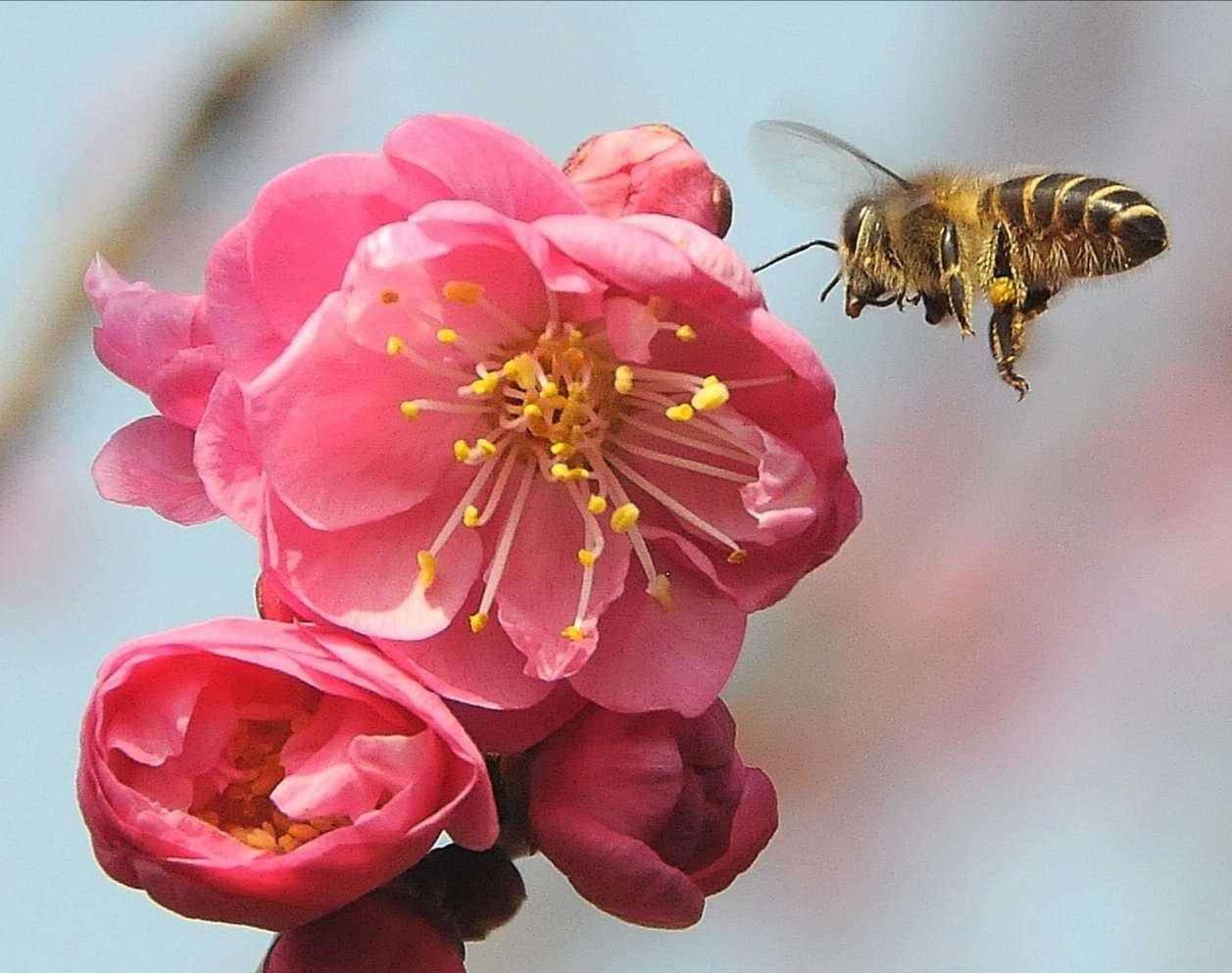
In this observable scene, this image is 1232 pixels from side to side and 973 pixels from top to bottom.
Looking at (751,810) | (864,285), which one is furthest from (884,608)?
(751,810)

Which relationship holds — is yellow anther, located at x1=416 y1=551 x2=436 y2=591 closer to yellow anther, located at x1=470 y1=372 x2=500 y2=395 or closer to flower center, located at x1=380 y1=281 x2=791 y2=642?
flower center, located at x1=380 y1=281 x2=791 y2=642

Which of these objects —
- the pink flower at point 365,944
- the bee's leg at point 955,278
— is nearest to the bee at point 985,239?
the bee's leg at point 955,278

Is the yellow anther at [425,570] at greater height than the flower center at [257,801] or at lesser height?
greater

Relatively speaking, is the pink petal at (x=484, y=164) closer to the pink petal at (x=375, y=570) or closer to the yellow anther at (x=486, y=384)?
the yellow anther at (x=486, y=384)

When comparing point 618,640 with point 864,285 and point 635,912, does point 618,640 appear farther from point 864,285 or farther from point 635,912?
point 864,285

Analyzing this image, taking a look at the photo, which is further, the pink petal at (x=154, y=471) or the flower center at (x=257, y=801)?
the pink petal at (x=154, y=471)
